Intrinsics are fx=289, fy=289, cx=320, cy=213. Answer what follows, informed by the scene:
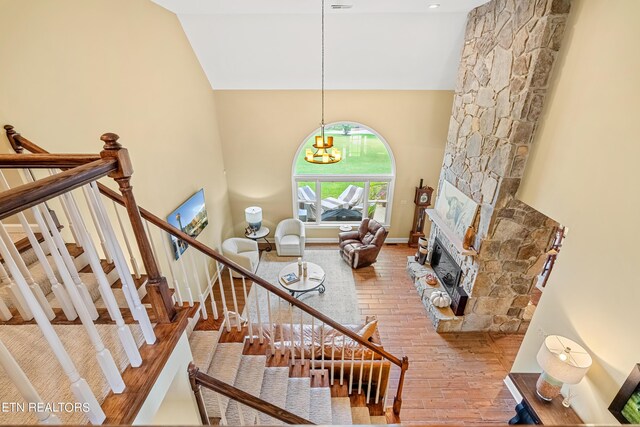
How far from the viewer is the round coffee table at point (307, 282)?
4.90 m

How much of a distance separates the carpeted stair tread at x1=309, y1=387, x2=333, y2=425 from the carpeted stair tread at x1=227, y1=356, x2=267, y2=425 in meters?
0.55

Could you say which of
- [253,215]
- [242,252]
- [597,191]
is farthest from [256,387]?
[253,215]

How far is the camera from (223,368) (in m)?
2.29

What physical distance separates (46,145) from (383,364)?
3489 mm

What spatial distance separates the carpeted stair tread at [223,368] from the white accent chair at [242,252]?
3.00m

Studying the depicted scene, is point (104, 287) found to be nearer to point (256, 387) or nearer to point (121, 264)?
point (121, 264)

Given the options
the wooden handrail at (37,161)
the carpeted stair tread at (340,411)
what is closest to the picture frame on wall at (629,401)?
the carpeted stair tread at (340,411)

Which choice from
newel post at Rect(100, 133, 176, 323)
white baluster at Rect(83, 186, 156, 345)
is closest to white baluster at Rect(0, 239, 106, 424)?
white baluster at Rect(83, 186, 156, 345)

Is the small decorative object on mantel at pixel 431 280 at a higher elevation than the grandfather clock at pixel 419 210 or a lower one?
lower

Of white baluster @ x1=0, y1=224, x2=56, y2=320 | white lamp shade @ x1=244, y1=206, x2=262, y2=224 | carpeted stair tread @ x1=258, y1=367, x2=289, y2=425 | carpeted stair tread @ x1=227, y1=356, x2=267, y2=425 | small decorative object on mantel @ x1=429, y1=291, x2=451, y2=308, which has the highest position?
white baluster @ x1=0, y1=224, x2=56, y2=320

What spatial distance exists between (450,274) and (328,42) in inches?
166

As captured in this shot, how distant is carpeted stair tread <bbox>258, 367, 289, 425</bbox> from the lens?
2.32m

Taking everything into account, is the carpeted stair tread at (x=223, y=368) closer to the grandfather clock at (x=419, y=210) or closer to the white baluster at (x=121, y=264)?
the white baluster at (x=121, y=264)

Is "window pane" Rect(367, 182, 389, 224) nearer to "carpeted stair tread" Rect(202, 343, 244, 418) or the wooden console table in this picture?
the wooden console table
